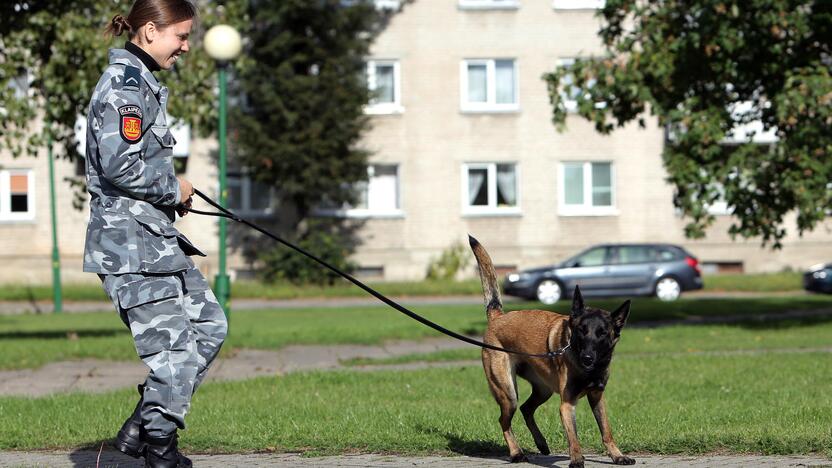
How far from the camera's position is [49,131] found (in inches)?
653

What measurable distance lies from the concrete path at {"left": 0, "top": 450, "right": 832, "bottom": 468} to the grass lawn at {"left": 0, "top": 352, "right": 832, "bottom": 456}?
20 cm

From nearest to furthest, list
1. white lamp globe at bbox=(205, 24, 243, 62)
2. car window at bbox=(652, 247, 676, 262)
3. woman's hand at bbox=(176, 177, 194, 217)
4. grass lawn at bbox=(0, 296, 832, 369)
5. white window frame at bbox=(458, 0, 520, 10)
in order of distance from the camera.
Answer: woman's hand at bbox=(176, 177, 194, 217) < grass lawn at bbox=(0, 296, 832, 369) < white lamp globe at bbox=(205, 24, 243, 62) < car window at bbox=(652, 247, 676, 262) < white window frame at bbox=(458, 0, 520, 10)

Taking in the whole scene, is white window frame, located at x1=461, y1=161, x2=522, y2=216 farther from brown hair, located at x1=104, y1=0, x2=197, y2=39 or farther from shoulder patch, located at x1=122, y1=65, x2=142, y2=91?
shoulder patch, located at x1=122, y1=65, x2=142, y2=91

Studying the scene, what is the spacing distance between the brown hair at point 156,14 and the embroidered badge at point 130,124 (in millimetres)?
430

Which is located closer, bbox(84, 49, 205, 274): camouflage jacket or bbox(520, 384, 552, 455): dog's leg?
bbox(84, 49, 205, 274): camouflage jacket

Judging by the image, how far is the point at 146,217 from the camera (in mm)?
5684

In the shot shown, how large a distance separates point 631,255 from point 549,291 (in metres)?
2.30

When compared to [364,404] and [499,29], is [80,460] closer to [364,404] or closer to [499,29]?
[364,404]

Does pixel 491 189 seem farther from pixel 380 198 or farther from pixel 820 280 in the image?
pixel 820 280

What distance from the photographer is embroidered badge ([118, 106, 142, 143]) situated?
5551 mm

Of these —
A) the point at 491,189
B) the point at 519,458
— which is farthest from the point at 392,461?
the point at 491,189

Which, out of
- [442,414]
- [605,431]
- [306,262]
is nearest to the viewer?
[605,431]

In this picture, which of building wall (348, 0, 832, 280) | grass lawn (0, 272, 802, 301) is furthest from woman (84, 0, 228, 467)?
building wall (348, 0, 832, 280)

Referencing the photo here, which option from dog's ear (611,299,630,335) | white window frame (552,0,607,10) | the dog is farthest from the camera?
white window frame (552,0,607,10)
